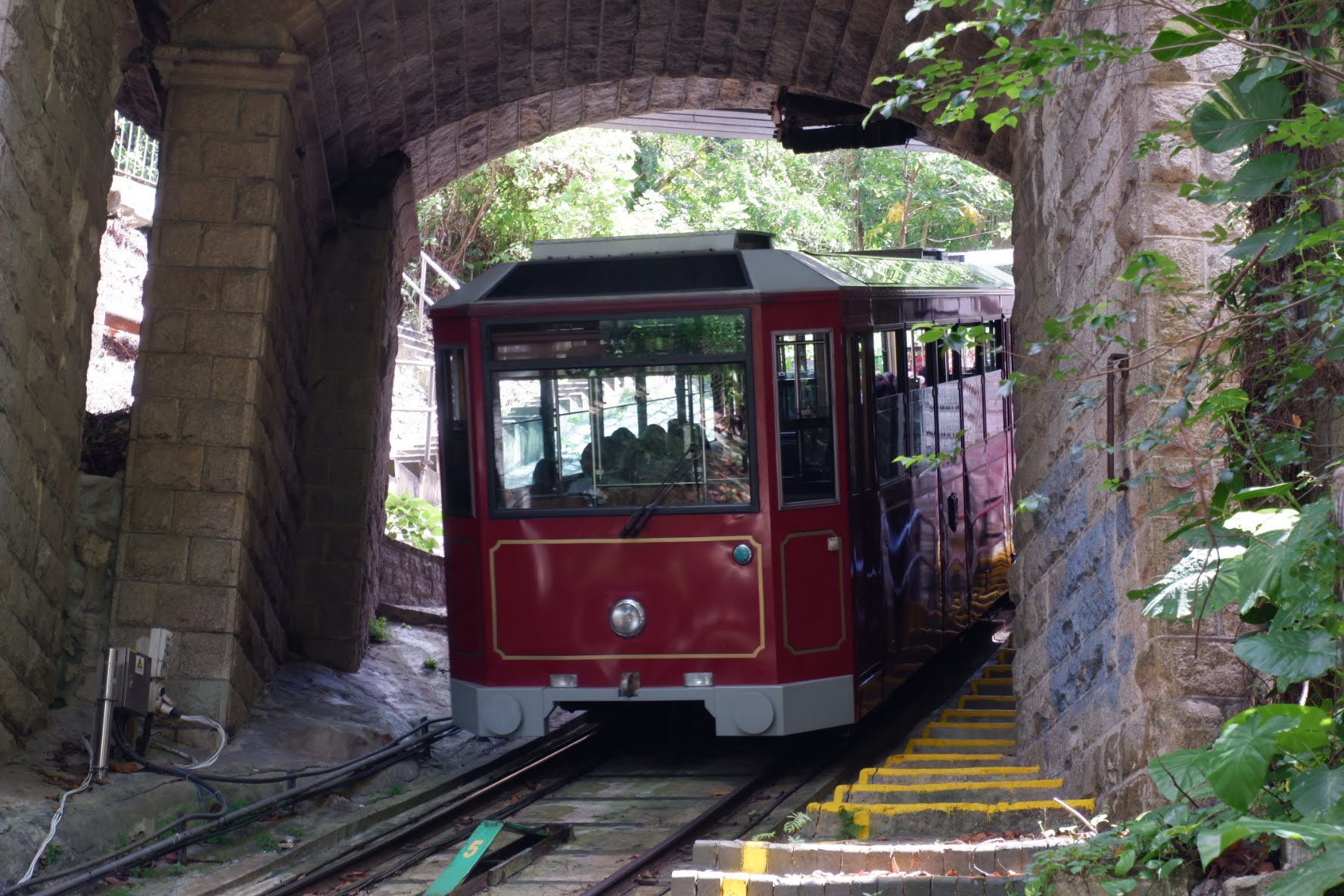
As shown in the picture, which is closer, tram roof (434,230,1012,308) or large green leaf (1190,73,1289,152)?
large green leaf (1190,73,1289,152)

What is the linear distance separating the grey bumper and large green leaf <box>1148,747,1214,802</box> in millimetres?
3817

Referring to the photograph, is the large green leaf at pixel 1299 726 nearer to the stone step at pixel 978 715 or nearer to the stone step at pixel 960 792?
the stone step at pixel 960 792

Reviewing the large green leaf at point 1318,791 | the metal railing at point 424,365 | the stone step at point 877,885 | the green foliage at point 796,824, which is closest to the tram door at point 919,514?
the green foliage at point 796,824

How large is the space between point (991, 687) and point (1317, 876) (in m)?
7.41

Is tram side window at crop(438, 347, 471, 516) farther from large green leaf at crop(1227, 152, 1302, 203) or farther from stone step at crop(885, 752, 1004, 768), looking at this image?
large green leaf at crop(1227, 152, 1302, 203)

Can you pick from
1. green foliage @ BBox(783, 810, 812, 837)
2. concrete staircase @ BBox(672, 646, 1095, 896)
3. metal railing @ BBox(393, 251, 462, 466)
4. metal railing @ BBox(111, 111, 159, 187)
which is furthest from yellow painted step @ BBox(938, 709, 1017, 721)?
metal railing @ BBox(111, 111, 159, 187)

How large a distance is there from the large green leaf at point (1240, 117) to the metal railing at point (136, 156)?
17.6 meters

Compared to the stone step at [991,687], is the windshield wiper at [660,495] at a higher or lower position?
higher

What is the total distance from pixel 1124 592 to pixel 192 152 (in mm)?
6666

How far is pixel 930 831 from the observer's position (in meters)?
5.84

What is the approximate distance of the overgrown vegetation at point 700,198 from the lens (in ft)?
88.8

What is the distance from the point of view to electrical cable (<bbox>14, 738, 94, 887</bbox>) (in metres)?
6.72

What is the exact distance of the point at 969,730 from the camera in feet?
28.8

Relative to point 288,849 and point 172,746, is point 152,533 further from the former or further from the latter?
point 288,849
